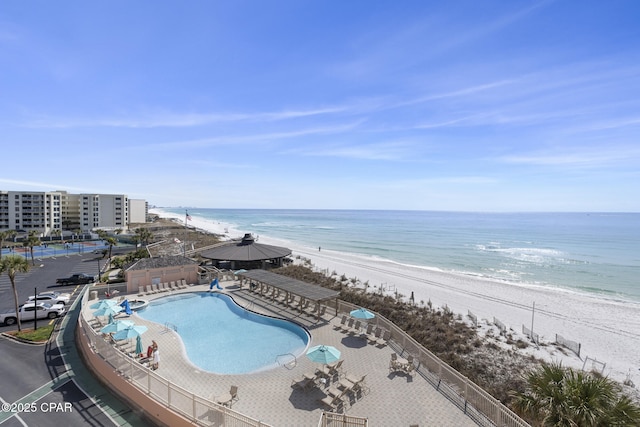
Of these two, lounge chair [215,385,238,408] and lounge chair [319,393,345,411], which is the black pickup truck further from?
lounge chair [319,393,345,411]

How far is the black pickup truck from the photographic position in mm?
29969

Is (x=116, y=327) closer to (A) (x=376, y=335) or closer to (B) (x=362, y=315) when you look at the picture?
(B) (x=362, y=315)

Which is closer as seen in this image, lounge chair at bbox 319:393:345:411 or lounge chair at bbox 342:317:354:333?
lounge chair at bbox 319:393:345:411

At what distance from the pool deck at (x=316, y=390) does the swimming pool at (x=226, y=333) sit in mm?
715

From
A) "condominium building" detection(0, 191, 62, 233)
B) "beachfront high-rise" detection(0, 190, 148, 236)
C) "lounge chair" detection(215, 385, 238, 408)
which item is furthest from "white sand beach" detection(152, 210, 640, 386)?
"condominium building" detection(0, 191, 62, 233)

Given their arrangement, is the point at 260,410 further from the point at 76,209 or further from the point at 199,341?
the point at 76,209

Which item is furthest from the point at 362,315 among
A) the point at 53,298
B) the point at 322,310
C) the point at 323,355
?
the point at 53,298

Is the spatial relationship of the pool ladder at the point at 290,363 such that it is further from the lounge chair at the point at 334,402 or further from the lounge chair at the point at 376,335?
the lounge chair at the point at 376,335

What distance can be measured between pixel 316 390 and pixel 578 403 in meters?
7.73

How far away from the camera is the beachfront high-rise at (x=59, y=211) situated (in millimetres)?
61875

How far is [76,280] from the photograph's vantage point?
100ft

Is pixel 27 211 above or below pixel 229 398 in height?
above

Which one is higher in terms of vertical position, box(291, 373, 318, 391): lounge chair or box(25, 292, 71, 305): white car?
box(291, 373, 318, 391): lounge chair

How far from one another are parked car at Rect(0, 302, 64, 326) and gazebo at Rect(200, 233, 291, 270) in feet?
42.1
